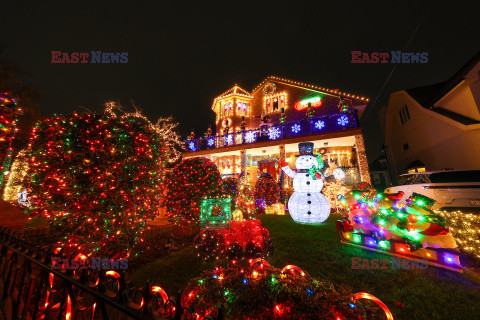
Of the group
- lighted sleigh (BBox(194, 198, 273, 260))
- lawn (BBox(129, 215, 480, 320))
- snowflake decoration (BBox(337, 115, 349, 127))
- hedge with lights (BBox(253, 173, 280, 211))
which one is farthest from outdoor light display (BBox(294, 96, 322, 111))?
lighted sleigh (BBox(194, 198, 273, 260))

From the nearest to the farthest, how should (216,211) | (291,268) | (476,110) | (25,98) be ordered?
1. (291,268)
2. (216,211)
3. (476,110)
4. (25,98)

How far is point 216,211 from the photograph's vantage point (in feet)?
23.0

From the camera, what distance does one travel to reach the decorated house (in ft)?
38.6

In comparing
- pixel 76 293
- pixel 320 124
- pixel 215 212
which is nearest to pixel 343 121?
pixel 320 124

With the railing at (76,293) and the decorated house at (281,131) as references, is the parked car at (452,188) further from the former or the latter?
the railing at (76,293)

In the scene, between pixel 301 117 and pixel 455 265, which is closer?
pixel 455 265

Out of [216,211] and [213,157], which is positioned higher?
[213,157]

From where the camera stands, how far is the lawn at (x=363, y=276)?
2933 millimetres

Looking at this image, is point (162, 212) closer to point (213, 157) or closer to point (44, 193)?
point (213, 157)

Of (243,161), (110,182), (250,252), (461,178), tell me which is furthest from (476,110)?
(110,182)

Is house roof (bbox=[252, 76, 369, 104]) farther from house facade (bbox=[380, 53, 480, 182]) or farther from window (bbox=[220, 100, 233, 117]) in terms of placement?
house facade (bbox=[380, 53, 480, 182])

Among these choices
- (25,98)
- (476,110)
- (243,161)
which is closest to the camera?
(476,110)

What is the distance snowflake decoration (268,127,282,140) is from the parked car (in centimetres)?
734

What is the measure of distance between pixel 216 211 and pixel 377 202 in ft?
17.0
